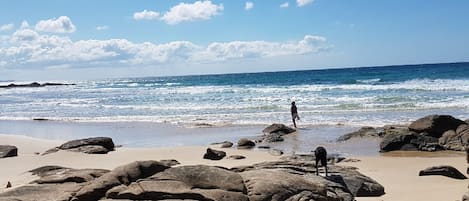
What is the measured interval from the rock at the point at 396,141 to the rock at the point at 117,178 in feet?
32.1

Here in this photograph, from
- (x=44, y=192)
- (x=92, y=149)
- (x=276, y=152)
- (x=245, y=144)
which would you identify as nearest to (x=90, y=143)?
(x=92, y=149)

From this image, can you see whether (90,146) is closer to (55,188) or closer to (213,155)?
(213,155)

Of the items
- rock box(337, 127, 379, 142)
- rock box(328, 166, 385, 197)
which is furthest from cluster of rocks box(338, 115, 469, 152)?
rock box(328, 166, 385, 197)

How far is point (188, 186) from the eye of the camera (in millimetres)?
7234

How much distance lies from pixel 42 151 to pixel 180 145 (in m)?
4.43

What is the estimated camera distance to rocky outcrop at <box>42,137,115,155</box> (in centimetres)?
1647

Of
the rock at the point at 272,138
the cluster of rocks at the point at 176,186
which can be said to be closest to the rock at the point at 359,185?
the cluster of rocks at the point at 176,186

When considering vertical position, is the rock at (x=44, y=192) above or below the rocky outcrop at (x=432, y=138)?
above

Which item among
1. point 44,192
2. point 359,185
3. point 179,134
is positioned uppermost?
point 44,192

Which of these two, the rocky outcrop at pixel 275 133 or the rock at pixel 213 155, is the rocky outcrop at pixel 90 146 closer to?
the rock at pixel 213 155

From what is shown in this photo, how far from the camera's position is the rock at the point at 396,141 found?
16.0m

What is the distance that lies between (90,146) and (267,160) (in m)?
5.89

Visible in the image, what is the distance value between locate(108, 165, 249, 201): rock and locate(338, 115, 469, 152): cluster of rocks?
9.68 metres

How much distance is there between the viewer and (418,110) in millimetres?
28062
